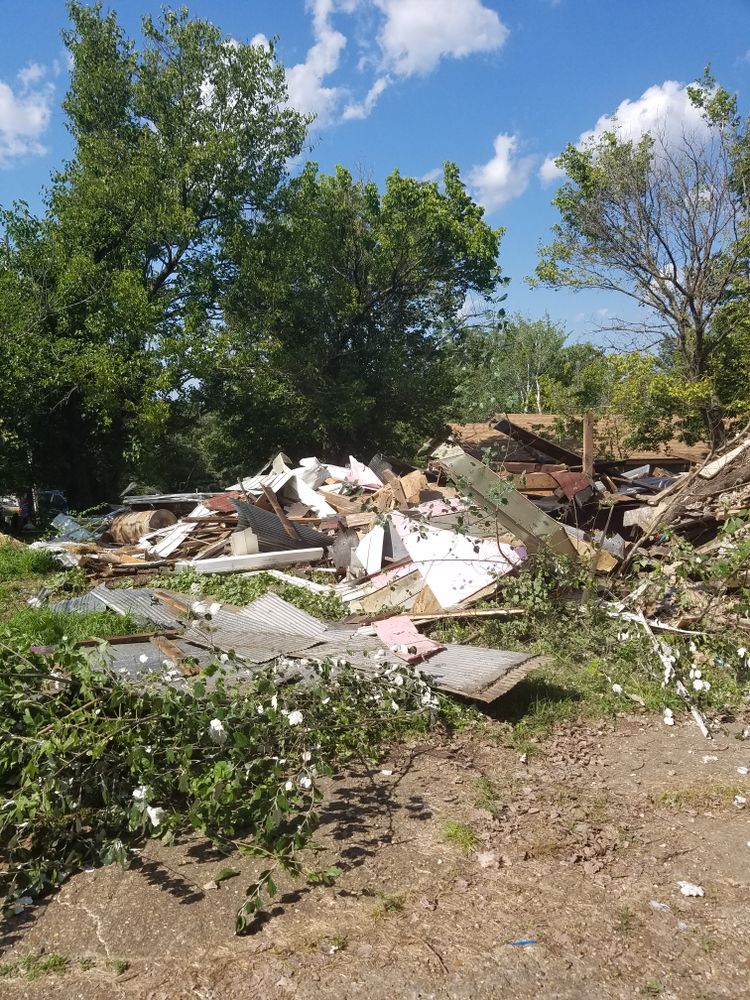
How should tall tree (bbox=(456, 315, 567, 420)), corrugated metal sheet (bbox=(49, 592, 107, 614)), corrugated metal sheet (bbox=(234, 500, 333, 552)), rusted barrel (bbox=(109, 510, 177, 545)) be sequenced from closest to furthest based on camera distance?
1. corrugated metal sheet (bbox=(49, 592, 107, 614))
2. corrugated metal sheet (bbox=(234, 500, 333, 552))
3. rusted barrel (bbox=(109, 510, 177, 545))
4. tall tree (bbox=(456, 315, 567, 420))

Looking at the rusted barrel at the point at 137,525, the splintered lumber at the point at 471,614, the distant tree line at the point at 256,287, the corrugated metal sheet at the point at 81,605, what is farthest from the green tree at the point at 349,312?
the splintered lumber at the point at 471,614

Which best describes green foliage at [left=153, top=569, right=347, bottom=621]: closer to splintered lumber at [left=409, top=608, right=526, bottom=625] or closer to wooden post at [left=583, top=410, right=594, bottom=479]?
splintered lumber at [left=409, top=608, right=526, bottom=625]

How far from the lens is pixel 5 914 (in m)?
3.02

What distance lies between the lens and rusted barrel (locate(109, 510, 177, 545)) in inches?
463

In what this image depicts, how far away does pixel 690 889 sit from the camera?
10.1ft

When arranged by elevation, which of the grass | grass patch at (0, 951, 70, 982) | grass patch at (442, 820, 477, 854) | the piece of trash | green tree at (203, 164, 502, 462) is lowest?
the piece of trash

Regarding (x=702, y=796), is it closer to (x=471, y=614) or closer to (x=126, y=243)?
(x=471, y=614)

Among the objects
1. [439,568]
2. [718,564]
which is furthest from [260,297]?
[718,564]

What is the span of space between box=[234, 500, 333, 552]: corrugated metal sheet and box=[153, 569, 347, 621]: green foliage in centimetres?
65

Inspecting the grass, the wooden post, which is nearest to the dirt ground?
the grass

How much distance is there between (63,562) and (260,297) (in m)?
12.4

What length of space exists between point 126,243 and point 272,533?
11799mm

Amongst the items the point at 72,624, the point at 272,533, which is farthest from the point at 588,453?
the point at 72,624

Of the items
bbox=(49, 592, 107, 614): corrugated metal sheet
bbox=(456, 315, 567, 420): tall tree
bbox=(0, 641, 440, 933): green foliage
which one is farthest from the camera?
bbox=(456, 315, 567, 420): tall tree
